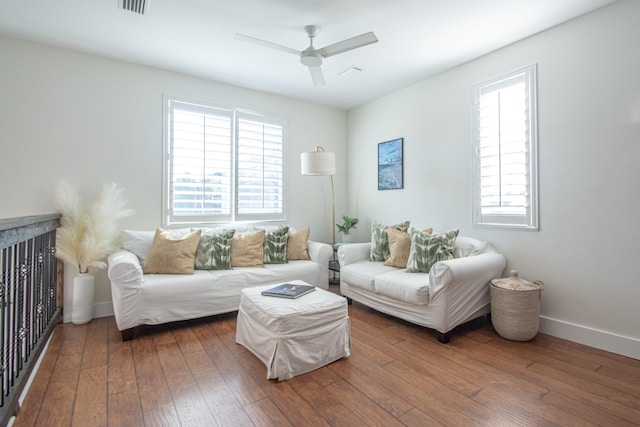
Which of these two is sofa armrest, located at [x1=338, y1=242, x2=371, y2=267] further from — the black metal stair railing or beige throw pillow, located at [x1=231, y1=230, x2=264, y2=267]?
the black metal stair railing

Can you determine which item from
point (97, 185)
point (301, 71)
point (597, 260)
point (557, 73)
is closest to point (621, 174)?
point (597, 260)

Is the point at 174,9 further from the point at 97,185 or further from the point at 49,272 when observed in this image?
the point at 49,272

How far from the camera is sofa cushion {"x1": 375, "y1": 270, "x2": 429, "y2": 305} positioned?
2.67m

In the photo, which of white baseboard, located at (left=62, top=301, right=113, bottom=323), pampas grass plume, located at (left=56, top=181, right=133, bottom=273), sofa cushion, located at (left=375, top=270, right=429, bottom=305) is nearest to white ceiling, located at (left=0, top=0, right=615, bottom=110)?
pampas grass plume, located at (left=56, top=181, right=133, bottom=273)

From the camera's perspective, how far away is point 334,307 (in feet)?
7.50

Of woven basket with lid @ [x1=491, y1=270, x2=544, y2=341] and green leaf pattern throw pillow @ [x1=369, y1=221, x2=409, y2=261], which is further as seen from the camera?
green leaf pattern throw pillow @ [x1=369, y1=221, x2=409, y2=261]

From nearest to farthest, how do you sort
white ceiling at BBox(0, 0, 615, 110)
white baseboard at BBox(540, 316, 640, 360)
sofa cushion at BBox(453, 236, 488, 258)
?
1. white baseboard at BBox(540, 316, 640, 360)
2. white ceiling at BBox(0, 0, 615, 110)
3. sofa cushion at BBox(453, 236, 488, 258)

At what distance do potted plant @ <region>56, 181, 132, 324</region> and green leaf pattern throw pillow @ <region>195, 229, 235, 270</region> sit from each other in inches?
34.1

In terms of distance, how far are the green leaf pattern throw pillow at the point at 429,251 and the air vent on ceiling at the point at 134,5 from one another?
3080 mm

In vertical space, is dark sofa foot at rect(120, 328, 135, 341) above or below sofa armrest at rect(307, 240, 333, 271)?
below

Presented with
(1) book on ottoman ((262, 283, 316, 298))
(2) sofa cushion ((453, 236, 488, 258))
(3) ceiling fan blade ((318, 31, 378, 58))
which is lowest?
(1) book on ottoman ((262, 283, 316, 298))

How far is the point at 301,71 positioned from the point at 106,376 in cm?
336

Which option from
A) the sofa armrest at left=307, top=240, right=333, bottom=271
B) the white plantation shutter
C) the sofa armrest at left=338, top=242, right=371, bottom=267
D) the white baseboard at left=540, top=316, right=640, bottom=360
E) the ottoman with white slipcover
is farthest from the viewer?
the white plantation shutter

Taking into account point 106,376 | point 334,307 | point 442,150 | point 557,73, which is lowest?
point 106,376
